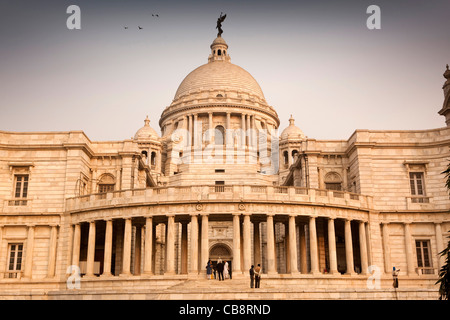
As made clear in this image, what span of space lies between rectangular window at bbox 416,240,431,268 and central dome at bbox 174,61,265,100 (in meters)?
54.1

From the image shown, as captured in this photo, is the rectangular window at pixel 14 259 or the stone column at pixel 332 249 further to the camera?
the rectangular window at pixel 14 259

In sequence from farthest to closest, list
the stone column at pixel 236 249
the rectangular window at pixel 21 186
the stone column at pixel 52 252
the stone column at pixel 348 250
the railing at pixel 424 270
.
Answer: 1. the rectangular window at pixel 21 186
2. the railing at pixel 424 270
3. the stone column at pixel 52 252
4. the stone column at pixel 348 250
5. the stone column at pixel 236 249

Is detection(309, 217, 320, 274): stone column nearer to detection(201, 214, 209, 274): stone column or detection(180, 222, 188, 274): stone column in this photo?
detection(201, 214, 209, 274): stone column

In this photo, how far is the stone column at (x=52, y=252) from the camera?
43.4 m

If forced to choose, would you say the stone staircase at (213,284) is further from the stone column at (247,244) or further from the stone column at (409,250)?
the stone column at (409,250)

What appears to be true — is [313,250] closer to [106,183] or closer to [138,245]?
[138,245]

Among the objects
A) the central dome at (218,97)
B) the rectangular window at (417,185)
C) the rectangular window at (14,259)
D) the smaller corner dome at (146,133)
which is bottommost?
the rectangular window at (14,259)

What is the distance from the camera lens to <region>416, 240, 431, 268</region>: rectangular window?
44812mm

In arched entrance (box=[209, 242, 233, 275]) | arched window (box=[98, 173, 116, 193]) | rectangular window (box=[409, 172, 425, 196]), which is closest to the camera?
rectangular window (box=[409, 172, 425, 196])

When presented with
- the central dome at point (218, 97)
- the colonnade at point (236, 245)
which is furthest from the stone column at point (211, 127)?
the colonnade at point (236, 245)

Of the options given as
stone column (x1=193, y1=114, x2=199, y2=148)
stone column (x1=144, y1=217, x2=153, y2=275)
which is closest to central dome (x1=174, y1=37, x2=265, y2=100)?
stone column (x1=193, y1=114, x2=199, y2=148)

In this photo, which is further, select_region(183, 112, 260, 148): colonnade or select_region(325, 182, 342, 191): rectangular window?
select_region(183, 112, 260, 148): colonnade

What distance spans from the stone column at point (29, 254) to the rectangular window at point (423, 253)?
33.8 meters
